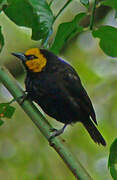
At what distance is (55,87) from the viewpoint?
305 centimetres

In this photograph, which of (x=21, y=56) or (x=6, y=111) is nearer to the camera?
(x=6, y=111)

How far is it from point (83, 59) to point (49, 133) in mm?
3357

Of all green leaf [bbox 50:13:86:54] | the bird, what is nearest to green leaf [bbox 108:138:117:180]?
green leaf [bbox 50:13:86:54]

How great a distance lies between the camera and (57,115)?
3133mm

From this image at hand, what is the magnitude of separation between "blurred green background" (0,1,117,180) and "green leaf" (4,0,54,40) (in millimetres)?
2546

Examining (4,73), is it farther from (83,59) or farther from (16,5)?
(83,59)

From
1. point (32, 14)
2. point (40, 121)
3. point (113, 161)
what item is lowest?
point (113, 161)

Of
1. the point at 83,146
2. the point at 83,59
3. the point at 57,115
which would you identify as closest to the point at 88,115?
the point at 57,115

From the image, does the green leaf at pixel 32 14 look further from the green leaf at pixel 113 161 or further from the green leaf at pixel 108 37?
the green leaf at pixel 113 161

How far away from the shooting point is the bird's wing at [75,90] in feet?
10.2

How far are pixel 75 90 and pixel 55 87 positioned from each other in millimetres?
154

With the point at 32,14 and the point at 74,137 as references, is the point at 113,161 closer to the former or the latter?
the point at 32,14

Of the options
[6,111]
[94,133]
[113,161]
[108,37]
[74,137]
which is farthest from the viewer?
[74,137]

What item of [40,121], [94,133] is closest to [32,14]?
[40,121]
